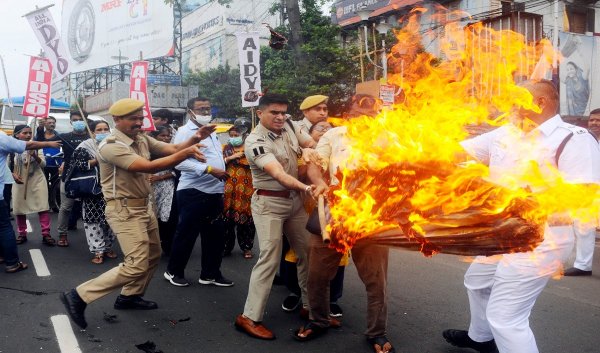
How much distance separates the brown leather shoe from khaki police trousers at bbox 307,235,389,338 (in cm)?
51

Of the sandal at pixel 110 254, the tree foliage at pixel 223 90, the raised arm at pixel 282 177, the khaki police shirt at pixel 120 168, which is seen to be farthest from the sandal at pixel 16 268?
the tree foliage at pixel 223 90

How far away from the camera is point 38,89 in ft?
32.8

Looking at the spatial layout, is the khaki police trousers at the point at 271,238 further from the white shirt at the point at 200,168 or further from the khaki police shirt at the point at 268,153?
the white shirt at the point at 200,168

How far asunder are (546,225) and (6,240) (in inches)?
226

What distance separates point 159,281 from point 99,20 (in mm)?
37499

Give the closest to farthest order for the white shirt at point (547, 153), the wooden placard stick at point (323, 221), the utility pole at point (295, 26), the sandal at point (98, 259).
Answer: the white shirt at point (547, 153)
the wooden placard stick at point (323, 221)
the sandal at point (98, 259)
the utility pole at point (295, 26)

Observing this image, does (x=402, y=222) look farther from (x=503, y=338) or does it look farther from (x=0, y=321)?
(x=0, y=321)

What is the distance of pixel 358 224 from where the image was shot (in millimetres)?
3254

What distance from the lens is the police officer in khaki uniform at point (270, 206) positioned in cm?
439

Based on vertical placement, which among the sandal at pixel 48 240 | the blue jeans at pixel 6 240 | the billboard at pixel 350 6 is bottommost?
the sandal at pixel 48 240

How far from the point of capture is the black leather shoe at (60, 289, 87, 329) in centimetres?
446

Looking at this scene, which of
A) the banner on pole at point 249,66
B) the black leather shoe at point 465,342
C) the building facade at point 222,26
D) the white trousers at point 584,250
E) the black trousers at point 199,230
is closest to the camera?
the black leather shoe at point 465,342

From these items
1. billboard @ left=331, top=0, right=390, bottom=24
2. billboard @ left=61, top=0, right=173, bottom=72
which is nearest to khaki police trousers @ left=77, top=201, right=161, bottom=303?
billboard @ left=331, top=0, right=390, bottom=24

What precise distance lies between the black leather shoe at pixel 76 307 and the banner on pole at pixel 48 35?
258 inches
